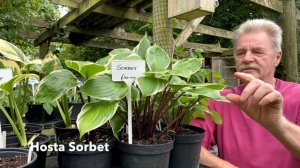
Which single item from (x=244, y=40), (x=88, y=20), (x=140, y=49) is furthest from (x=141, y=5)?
(x=140, y=49)

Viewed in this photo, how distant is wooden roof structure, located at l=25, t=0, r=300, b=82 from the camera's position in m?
2.87

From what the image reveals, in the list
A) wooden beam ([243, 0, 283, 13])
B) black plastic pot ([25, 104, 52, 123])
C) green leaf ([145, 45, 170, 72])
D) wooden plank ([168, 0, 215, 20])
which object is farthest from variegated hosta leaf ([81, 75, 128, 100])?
wooden beam ([243, 0, 283, 13])

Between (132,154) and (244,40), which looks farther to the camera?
(244,40)

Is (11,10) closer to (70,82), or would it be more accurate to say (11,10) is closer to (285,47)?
(70,82)

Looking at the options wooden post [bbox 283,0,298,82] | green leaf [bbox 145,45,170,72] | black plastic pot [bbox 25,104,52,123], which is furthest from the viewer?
wooden post [bbox 283,0,298,82]

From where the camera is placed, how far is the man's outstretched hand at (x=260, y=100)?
704 mm

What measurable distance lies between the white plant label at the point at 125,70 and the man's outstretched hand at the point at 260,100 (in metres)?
0.25

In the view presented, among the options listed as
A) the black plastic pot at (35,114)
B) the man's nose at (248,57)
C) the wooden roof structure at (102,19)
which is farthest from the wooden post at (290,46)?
the black plastic pot at (35,114)

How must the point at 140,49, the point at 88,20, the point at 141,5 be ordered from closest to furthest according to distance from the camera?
1. the point at 140,49
2. the point at 141,5
3. the point at 88,20

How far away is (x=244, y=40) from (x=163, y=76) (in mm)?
782

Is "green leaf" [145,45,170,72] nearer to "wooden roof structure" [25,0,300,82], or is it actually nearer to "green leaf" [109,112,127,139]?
"green leaf" [109,112,127,139]

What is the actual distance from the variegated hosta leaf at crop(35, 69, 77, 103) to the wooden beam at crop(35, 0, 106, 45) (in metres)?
2.06

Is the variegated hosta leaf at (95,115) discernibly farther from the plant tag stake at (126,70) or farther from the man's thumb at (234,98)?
the man's thumb at (234,98)

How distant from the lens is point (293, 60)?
7.91ft
